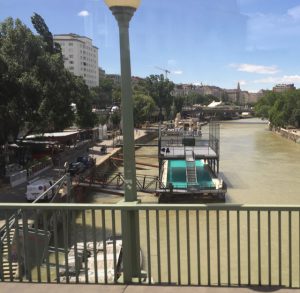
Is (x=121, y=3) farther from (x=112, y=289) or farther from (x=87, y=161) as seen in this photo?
(x=87, y=161)

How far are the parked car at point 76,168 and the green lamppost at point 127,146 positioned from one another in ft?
81.5

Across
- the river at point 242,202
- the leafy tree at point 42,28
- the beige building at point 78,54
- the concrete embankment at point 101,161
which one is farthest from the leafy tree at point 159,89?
the leafy tree at point 42,28

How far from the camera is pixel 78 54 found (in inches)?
5468

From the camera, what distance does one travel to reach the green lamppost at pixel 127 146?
5.03 metres

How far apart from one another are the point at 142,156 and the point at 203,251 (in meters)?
36.3

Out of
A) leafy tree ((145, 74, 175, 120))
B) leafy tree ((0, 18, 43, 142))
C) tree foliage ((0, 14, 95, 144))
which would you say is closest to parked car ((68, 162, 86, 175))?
tree foliage ((0, 14, 95, 144))

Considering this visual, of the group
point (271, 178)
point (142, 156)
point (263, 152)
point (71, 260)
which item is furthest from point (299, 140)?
point (71, 260)

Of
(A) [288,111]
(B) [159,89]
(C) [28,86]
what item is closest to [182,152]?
(C) [28,86]

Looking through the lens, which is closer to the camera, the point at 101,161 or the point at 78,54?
the point at 101,161

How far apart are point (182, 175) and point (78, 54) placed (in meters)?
119

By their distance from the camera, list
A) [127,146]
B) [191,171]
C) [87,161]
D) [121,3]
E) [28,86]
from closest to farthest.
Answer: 1. [121,3]
2. [127,146]
3. [28,86]
4. [191,171]
5. [87,161]

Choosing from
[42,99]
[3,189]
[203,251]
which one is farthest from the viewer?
[42,99]

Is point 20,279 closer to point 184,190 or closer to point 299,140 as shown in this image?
point 184,190

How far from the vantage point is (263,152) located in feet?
175
